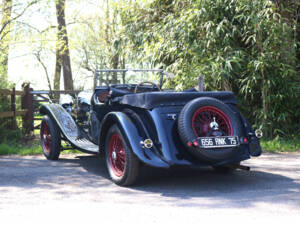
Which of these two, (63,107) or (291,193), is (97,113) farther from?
(291,193)

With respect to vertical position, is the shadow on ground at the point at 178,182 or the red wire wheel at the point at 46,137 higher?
the red wire wheel at the point at 46,137

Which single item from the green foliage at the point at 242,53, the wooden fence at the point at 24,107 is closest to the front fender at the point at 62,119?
the wooden fence at the point at 24,107

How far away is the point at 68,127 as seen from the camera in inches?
259

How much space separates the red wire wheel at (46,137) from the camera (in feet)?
23.0

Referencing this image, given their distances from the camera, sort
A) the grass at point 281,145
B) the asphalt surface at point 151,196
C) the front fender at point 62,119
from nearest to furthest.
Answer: the asphalt surface at point 151,196
the front fender at point 62,119
the grass at point 281,145

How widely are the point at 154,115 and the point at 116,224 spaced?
162 cm

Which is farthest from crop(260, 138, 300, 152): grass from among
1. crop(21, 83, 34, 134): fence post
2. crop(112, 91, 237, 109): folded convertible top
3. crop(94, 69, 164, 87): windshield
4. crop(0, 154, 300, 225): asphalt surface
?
crop(21, 83, 34, 134): fence post

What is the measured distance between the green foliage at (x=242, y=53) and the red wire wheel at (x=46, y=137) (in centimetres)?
318

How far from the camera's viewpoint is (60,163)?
6.43 metres

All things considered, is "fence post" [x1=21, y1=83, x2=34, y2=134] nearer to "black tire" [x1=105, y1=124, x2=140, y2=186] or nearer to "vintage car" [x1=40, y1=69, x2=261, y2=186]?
"vintage car" [x1=40, y1=69, x2=261, y2=186]

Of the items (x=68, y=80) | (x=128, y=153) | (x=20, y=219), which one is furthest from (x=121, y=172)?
(x=68, y=80)

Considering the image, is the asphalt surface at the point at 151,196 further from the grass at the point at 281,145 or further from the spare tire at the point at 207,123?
the grass at the point at 281,145

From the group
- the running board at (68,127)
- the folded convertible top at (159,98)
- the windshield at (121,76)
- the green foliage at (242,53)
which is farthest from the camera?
the green foliage at (242,53)

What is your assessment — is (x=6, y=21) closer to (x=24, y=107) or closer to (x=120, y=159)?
(x=24, y=107)
